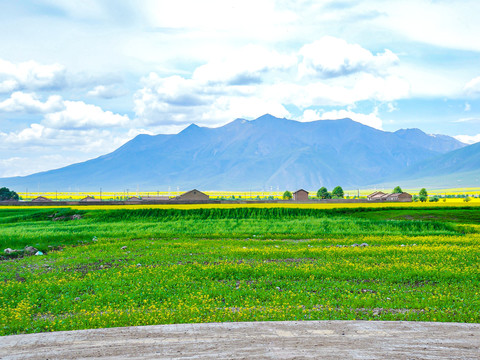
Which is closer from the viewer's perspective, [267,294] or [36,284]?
[267,294]

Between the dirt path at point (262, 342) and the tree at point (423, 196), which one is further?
the tree at point (423, 196)

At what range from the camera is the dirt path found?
8.84m

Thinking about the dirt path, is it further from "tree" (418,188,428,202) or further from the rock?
"tree" (418,188,428,202)

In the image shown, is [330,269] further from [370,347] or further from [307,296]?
[370,347]

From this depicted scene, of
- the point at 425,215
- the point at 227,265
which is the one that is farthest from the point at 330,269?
the point at 425,215

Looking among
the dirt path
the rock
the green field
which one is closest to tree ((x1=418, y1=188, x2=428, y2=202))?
the green field

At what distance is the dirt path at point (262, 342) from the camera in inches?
348

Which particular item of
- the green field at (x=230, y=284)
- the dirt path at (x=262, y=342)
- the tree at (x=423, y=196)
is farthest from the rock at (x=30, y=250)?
the tree at (x=423, y=196)

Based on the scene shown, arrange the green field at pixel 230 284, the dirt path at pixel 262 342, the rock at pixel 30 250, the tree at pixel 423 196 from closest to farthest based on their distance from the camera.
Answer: the dirt path at pixel 262 342 → the green field at pixel 230 284 → the rock at pixel 30 250 → the tree at pixel 423 196

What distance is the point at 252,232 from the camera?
42.0m

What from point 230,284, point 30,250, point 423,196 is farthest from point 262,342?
point 423,196

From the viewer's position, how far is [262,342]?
371 inches

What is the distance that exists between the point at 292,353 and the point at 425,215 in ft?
189

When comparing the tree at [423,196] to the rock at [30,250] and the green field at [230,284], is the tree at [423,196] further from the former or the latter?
the rock at [30,250]
